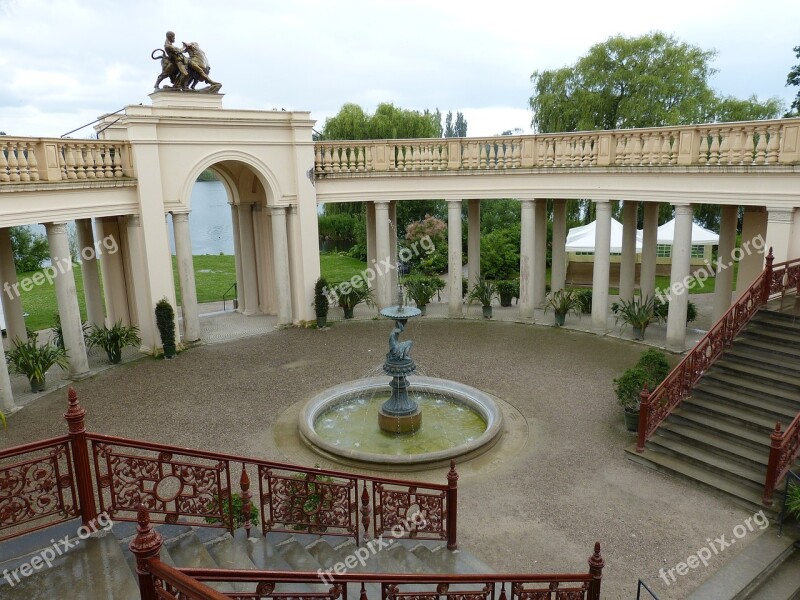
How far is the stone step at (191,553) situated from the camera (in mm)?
6328

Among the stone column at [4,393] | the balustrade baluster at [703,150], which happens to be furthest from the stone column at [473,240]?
the stone column at [4,393]

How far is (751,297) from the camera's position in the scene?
40.0ft

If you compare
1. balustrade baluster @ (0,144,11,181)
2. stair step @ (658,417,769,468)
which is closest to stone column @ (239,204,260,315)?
balustrade baluster @ (0,144,11,181)

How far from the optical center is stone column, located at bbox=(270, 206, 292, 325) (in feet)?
63.8

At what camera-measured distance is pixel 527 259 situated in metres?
19.9

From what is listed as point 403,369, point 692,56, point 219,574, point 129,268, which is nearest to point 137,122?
point 129,268

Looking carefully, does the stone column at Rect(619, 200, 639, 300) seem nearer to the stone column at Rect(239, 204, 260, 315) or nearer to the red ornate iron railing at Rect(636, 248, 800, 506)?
the red ornate iron railing at Rect(636, 248, 800, 506)

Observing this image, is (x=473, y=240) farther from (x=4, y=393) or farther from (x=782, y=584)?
(x=782, y=584)

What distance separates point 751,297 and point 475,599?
932 cm

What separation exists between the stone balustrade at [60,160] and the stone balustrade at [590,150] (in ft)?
20.2

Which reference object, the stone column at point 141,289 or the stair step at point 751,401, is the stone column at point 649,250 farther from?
the stone column at point 141,289

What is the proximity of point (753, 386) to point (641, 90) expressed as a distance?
20995mm

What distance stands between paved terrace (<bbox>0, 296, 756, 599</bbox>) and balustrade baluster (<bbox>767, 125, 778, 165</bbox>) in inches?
233

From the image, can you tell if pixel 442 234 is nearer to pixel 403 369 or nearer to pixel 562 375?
pixel 562 375
